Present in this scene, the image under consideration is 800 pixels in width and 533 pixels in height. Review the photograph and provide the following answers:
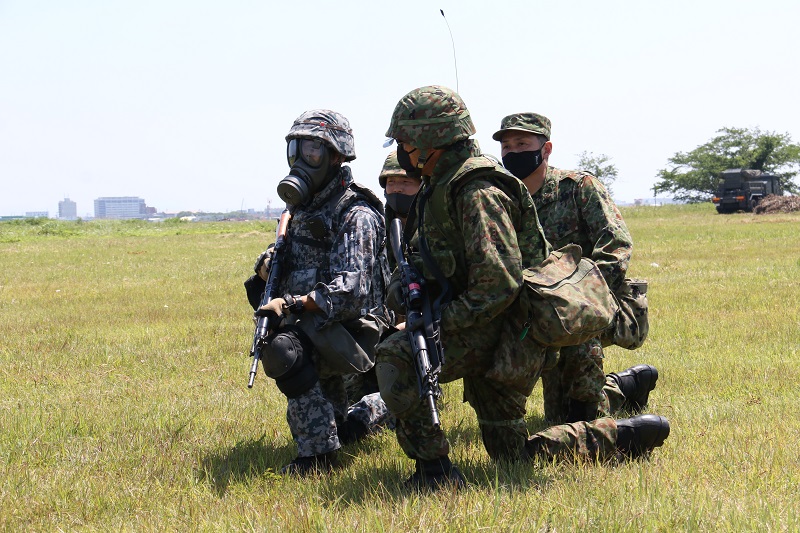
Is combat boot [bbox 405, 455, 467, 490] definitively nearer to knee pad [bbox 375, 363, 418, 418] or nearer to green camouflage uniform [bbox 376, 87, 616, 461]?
green camouflage uniform [bbox 376, 87, 616, 461]

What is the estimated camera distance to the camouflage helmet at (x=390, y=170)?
22.7 ft

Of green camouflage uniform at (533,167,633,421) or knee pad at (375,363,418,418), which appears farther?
green camouflage uniform at (533,167,633,421)

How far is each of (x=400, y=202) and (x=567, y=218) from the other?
4.97 ft

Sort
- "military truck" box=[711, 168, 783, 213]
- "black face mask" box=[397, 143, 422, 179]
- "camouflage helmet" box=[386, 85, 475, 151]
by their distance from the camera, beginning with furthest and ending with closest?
"military truck" box=[711, 168, 783, 213] < "black face mask" box=[397, 143, 422, 179] < "camouflage helmet" box=[386, 85, 475, 151]

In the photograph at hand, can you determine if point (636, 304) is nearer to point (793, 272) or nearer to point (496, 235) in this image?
point (496, 235)

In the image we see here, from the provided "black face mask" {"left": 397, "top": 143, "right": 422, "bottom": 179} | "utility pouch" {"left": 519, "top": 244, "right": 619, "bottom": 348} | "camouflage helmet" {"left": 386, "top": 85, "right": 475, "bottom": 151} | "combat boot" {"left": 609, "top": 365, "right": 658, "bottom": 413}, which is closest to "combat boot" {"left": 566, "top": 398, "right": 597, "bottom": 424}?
"combat boot" {"left": 609, "top": 365, "right": 658, "bottom": 413}

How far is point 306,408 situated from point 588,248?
2237 mm

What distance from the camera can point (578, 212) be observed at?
19.6 ft

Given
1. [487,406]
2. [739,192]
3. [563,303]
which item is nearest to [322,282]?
[487,406]

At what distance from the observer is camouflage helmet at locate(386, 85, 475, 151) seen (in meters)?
4.46

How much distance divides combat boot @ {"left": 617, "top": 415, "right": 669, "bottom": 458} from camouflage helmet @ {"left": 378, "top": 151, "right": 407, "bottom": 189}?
2.86 metres

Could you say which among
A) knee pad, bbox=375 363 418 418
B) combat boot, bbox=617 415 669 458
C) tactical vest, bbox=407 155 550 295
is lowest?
combat boot, bbox=617 415 669 458

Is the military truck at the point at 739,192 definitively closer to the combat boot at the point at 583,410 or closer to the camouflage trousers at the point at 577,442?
the combat boot at the point at 583,410

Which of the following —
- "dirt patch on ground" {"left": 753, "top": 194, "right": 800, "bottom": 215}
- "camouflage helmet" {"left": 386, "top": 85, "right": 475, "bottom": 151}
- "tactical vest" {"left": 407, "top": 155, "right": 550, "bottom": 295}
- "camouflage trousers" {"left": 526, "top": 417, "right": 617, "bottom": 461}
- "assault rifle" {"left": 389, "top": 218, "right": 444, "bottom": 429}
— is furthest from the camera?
"dirt patch on ground" {"left": 753, "top": 194, "right": 800, "bottom": 215}
